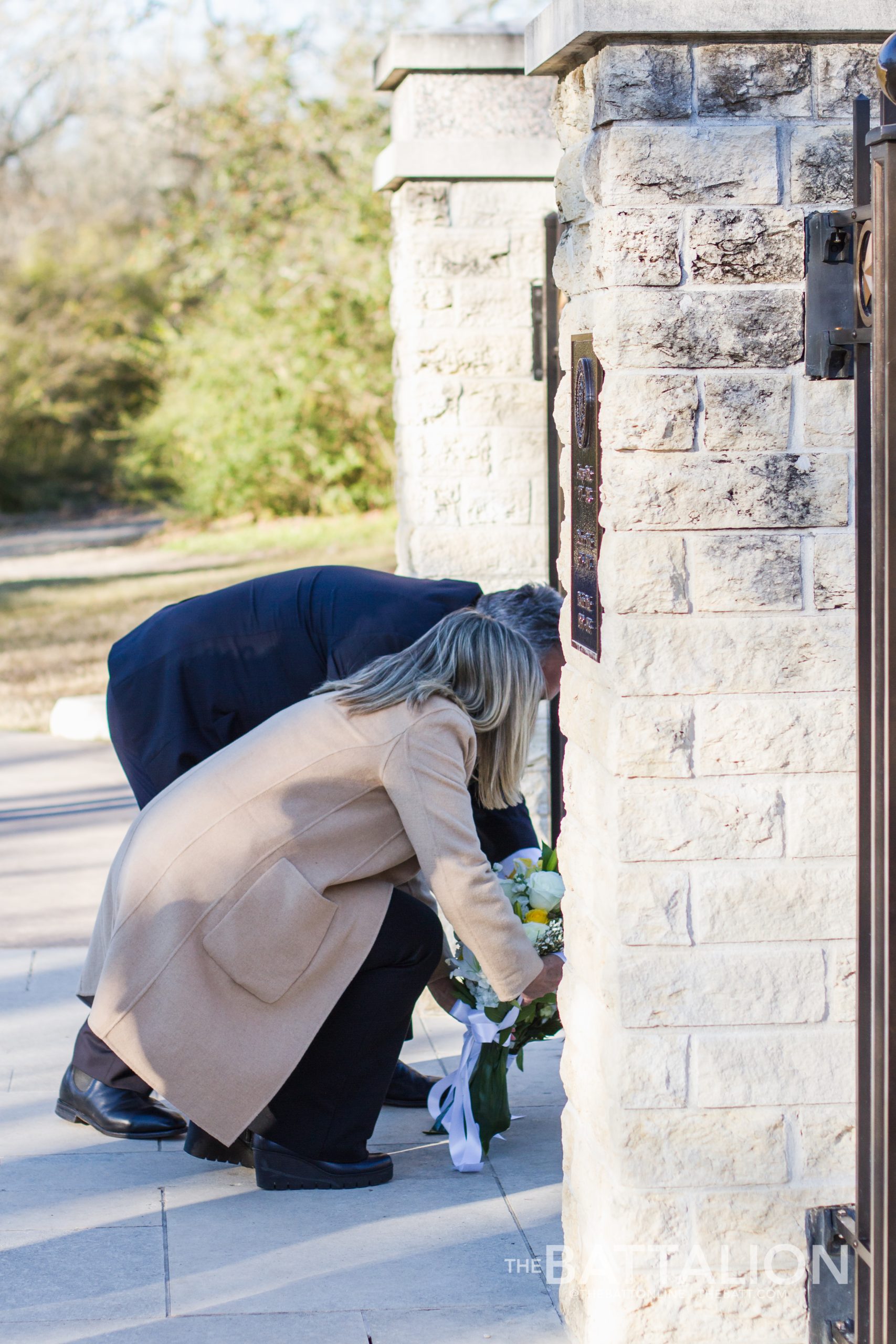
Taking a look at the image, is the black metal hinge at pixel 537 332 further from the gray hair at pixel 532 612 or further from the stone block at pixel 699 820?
the stone block at pixel 699 820

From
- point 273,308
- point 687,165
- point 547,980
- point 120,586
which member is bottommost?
point 547,980

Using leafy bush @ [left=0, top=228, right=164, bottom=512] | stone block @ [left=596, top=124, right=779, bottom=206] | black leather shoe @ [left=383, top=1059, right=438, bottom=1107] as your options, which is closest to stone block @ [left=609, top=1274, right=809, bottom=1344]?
black leather shoe @ [left=383, top=1059, right=438, bottom=1107]

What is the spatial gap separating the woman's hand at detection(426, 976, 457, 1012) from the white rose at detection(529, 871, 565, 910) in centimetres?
29

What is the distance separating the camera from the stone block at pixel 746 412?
8.27 ft

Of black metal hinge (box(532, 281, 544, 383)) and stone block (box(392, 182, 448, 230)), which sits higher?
stone block (box(392, 182, 448, 230))

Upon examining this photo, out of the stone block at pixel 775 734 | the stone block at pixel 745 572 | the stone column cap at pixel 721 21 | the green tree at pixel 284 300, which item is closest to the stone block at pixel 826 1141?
the stone block at pixel 775 734

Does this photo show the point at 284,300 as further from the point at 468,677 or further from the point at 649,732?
the point at 649,732

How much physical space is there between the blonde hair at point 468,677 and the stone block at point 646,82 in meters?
1.26

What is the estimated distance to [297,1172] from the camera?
352 centimetres

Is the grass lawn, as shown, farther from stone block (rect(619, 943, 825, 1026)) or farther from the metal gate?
the metal gate

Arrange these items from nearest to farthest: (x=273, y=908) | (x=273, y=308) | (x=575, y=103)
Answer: (x=575, y=103) < (x=273, y=908) < (x=273, y=308)

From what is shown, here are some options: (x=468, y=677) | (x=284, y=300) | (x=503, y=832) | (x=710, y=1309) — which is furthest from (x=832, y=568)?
(x=284, y=300)

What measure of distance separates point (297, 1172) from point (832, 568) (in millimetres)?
1888

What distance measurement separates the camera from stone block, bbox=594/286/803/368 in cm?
250
